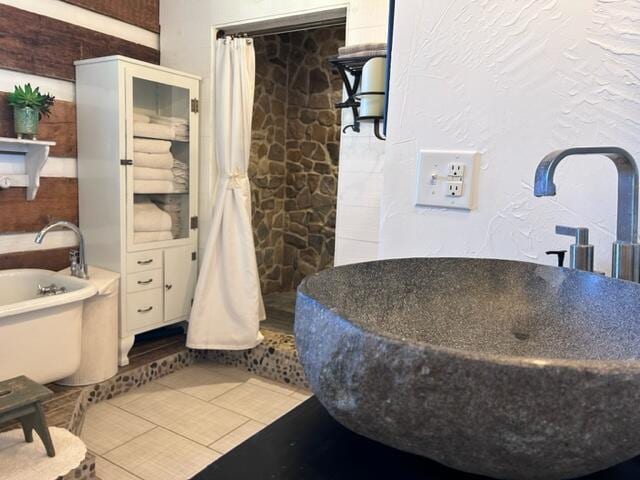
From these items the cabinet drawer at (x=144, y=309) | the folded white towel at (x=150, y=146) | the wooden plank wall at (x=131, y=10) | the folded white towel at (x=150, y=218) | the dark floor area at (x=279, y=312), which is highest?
the wooden plank wall at (x=131, y=10)

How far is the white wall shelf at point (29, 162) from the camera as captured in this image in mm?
2389

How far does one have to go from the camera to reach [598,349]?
678 millimetres

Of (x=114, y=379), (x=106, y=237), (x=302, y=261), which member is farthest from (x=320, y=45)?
(x=114, y=379)

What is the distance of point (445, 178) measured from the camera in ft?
3.46

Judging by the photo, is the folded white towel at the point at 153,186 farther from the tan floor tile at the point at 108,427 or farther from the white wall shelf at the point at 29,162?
the tan floor tile at the point at 108,427

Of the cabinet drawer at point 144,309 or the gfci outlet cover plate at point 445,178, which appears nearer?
the gfci outlet cover plate at point 445,178

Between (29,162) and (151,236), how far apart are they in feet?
2.38

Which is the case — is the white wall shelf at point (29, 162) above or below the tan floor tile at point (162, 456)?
above

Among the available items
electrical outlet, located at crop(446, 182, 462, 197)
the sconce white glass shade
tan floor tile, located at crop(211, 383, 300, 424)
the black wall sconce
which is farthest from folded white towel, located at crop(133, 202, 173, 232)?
electrical outlet, located at crop(446, 182, 462, 197)

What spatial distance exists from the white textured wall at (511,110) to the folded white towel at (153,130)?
2.00 metres

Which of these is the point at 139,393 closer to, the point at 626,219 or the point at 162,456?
the point at 162,456

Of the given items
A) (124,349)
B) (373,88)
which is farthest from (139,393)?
(373,88)

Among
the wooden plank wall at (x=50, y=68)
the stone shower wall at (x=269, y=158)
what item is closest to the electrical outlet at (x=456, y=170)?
the wooden plank wall at (x=50, y=68)

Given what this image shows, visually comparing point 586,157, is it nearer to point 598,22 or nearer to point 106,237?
point 598,22
